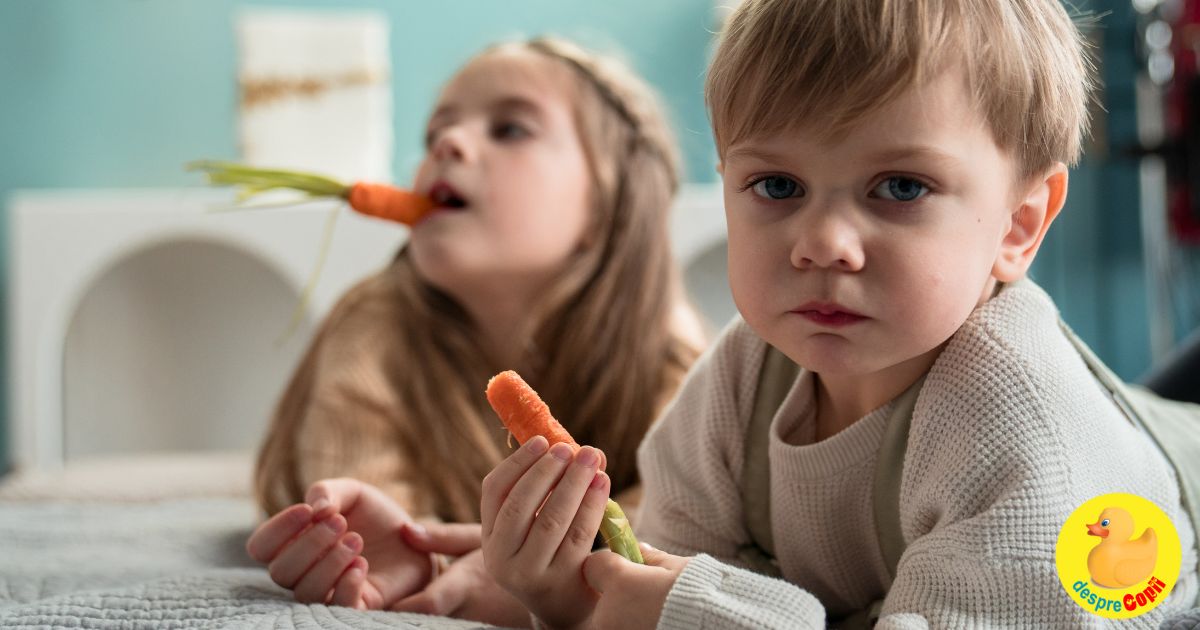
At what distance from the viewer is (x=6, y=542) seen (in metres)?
1.21

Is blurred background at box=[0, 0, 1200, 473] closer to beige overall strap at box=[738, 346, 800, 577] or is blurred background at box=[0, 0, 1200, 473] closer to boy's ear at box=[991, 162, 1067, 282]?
beige overall strap at box=[738, 346, 800, 577]

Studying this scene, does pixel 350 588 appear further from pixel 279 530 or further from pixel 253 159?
pixel 253 159

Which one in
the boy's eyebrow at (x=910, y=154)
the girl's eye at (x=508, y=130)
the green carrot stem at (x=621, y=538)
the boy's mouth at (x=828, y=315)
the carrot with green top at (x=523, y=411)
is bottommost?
the green carrot stem at (x=621, y=538)

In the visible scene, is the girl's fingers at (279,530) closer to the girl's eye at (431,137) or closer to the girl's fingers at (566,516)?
the girl's fingers at (566,516)

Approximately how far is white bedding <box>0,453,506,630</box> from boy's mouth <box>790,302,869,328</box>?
30cm

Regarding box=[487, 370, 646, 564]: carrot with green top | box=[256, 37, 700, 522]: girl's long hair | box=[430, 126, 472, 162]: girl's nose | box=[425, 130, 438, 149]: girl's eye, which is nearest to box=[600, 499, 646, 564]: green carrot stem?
box=[487, 370, 646, 564]: carrot with green top

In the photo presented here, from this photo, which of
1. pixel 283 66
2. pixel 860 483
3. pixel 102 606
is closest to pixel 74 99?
pixel 283 66

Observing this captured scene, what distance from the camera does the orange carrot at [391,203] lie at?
130 centimetres

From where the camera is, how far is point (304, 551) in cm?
84

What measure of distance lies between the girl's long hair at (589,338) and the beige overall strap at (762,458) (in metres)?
0.42

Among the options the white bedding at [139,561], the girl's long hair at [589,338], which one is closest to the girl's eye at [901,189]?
the white bedding at [139,561]

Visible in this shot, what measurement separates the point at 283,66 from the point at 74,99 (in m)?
0.74

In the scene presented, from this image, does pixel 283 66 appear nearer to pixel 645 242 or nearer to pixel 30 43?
pixel 30 43

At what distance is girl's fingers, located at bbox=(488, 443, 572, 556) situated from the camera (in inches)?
26.5
